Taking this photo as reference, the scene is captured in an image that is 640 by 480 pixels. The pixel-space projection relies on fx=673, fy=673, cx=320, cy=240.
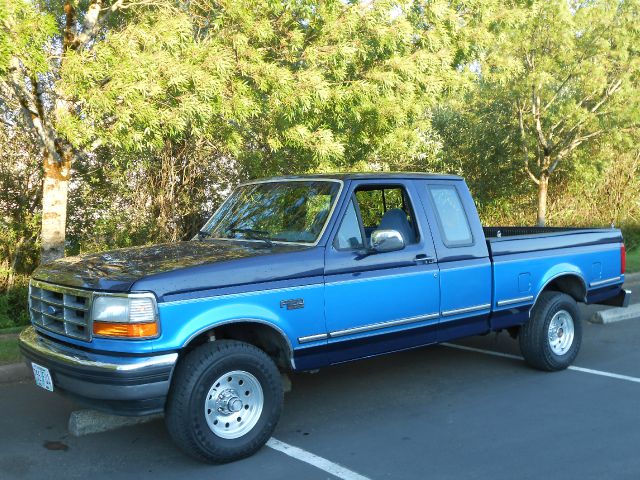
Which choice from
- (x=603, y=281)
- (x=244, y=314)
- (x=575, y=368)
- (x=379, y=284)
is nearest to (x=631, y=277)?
(x=603, y=281)

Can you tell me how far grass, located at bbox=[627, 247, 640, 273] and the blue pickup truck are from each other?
25.9 feet

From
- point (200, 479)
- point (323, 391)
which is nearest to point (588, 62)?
point (323, 391)

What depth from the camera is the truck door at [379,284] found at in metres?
5.15

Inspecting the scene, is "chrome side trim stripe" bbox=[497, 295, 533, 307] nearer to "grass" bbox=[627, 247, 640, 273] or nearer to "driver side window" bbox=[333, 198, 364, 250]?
"driver side window" bbox=[333, 198, 364, 250]

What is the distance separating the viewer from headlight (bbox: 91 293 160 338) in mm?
4199

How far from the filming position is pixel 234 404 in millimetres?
4602

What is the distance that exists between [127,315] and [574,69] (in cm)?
1177

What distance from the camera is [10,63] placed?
6219 millimetres

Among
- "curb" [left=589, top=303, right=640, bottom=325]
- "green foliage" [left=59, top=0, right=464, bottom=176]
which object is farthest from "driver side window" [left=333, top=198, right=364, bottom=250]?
"curb" [left=589, top=303, right=640, bottom=325]

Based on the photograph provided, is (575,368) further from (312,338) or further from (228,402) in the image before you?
(228,402)

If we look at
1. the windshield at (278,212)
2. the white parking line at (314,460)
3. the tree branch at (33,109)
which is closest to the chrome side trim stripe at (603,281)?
the windshield at (278,212)

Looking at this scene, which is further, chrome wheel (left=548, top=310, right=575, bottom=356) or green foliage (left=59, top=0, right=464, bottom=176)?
chrome wheel (left=548, top=310, right=575, bottom=356)

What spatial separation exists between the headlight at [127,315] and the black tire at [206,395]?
0.39m

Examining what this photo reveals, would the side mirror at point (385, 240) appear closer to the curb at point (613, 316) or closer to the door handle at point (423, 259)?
the door handle at point (423, 259)
